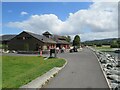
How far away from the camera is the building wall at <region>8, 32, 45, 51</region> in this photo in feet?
216

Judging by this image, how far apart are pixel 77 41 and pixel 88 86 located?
110 metres

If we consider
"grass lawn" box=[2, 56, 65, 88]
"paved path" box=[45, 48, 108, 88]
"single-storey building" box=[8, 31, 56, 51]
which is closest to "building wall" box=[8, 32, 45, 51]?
"single-storey building" box=[8, 31, 56, 51]

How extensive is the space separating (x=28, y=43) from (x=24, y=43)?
1.39 m

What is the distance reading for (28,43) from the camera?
66938mm

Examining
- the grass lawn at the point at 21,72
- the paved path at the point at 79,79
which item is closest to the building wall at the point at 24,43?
the grass lawn at the point at 21,72

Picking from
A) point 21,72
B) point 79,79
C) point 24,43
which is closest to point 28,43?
point 24,43

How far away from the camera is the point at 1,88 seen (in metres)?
11.4

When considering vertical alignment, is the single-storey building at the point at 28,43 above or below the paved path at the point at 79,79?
above

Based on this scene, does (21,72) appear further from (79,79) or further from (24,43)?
(24,43)

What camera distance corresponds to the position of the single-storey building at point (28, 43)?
65500mm

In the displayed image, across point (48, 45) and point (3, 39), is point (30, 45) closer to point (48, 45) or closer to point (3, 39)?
point (48, 45)

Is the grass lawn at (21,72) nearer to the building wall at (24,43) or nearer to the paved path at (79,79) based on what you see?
the paved path at (79,79)

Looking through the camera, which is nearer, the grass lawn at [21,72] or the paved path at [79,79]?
the paved path at [79,79]

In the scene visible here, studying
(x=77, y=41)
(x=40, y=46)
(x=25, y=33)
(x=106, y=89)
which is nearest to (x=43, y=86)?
(x=106, y=89)
